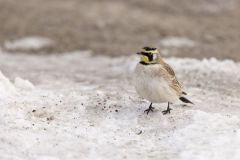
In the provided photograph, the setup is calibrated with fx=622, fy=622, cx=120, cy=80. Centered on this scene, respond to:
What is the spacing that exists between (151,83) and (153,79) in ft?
0.23

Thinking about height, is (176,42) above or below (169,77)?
above

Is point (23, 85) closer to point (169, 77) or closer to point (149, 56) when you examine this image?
point (149, 56)

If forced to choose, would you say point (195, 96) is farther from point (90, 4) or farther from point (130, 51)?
point (90, 4)

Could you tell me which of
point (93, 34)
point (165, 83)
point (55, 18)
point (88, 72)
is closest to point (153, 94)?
point (165, 83)

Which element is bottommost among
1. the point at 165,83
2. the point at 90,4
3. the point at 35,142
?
the point at 35,142

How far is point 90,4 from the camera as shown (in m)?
21.8

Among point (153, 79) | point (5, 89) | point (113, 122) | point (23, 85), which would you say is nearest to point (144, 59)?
point (153, 79)

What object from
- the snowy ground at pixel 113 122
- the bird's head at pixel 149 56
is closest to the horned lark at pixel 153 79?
the bird's head at pixel 149 56

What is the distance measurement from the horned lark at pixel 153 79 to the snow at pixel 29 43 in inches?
345

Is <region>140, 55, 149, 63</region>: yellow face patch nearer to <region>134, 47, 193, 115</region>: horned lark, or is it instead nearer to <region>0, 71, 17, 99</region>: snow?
<region>134, 47, 193, 115</region>: horned lark

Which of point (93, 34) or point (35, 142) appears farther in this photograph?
point (93, 34)

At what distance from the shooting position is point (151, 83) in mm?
9258

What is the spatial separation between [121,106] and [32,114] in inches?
58.2

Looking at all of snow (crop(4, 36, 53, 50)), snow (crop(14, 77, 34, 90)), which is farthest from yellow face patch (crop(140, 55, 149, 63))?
snow (crop(4, 36, 53, 50))
